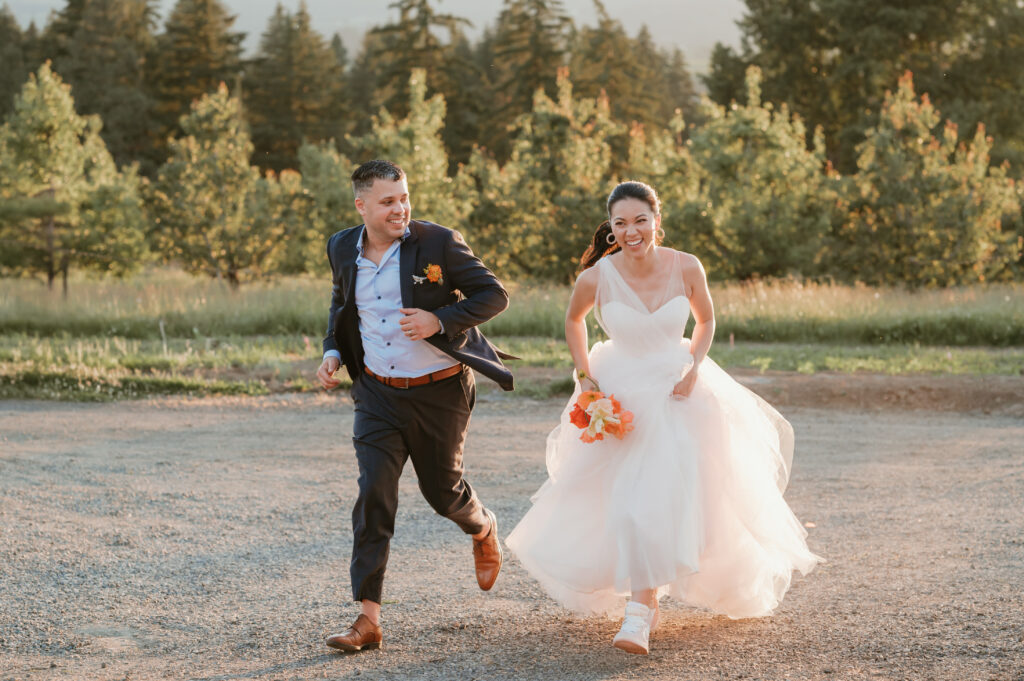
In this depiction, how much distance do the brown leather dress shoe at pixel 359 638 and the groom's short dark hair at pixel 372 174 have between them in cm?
184

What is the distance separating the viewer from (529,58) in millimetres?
52156

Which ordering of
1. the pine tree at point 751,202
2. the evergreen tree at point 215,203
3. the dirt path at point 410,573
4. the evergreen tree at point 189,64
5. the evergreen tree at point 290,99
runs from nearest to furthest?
the dirt path at point 410,573
the pine tree at point 751,202
the evergreen tree at point 215,203
the evergreen tree at point 189,64
the evergreen tree at point 290,99

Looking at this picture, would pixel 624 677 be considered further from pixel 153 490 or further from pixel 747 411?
pixel 153 490

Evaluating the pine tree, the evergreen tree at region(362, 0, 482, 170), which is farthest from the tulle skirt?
the evergreen tree at region(362, 0, 482, 170)

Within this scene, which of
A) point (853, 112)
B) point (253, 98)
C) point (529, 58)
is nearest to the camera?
point (853, 112)

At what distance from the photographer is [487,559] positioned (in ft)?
18.3

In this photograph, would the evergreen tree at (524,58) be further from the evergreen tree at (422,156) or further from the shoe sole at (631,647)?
the shoe sole at (631,647)

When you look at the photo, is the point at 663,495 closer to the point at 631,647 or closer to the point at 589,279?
the point at 631,647

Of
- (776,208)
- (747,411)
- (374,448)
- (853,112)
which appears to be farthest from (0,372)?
(853,112)

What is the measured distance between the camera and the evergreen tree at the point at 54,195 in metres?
26.5

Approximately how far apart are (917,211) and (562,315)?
8.40 meters

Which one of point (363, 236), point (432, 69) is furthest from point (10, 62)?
point (363, 236)

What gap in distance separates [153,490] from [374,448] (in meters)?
3.99

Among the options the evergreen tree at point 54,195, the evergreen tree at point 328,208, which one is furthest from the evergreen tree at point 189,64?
the evergreen tree at point 328,208
